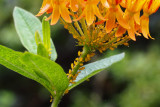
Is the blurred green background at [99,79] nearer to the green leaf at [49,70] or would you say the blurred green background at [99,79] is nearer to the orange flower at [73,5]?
the green leaf at [49,70]

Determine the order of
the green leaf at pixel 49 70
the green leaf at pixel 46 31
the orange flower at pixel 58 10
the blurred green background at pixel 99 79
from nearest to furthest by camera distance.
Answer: the green leaf at pixel 49 70
the orange flower at pixel 58 10
the green leaf at pixel 46 31
the blurred green background at pixel 99 79

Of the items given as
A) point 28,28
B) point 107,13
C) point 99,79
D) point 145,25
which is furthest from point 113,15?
point 99,79

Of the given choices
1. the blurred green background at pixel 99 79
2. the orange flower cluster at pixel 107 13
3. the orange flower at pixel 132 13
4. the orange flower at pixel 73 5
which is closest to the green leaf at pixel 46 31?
the orange flower cluster at pixel 107 13

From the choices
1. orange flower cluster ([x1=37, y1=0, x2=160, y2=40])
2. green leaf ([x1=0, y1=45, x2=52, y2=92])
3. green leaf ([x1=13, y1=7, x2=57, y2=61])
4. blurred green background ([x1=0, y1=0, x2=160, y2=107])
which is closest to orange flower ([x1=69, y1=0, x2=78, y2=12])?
orange flower cluster ([x1=37, y1=0, x2=160, y2=40])

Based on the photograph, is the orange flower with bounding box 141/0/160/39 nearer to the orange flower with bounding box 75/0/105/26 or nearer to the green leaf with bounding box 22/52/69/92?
the orange flower with bounding box 75/0/105/26

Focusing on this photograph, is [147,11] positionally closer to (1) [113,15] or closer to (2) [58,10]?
(1) [113,15]
